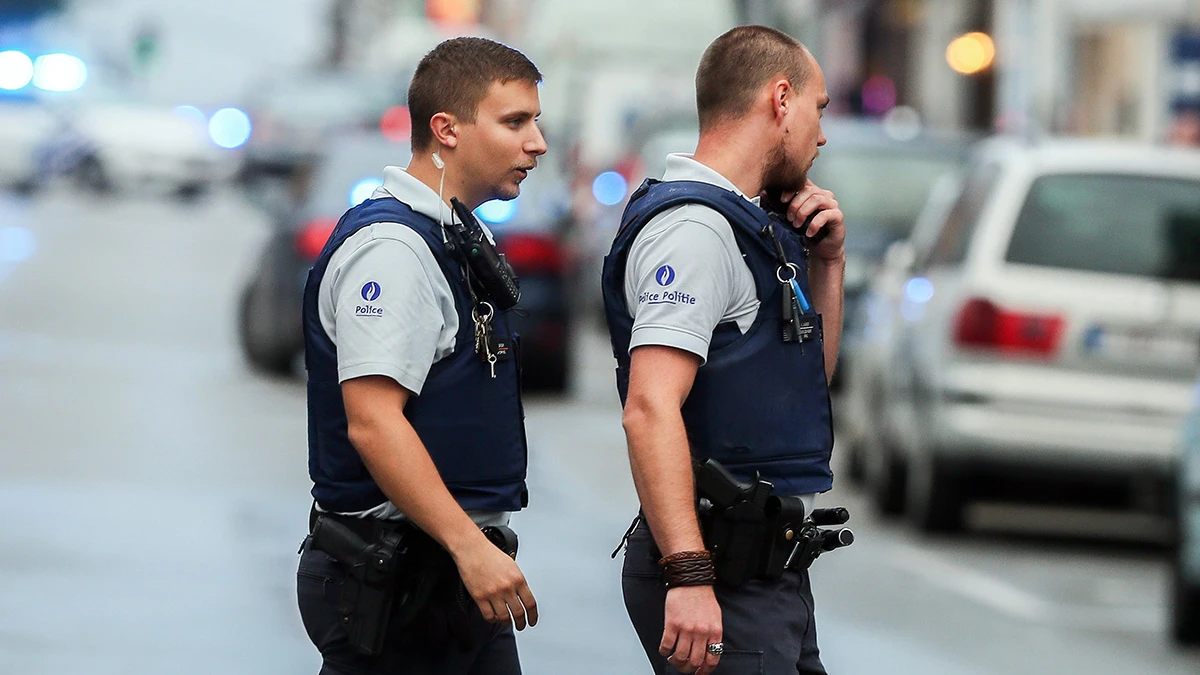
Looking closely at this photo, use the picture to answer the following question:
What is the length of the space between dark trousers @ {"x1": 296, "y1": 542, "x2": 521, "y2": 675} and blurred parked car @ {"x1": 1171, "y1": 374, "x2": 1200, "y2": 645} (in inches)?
181

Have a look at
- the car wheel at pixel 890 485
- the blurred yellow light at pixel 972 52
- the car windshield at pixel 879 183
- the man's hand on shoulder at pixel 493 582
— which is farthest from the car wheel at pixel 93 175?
the man's hand on shoulder at pixel 493 582

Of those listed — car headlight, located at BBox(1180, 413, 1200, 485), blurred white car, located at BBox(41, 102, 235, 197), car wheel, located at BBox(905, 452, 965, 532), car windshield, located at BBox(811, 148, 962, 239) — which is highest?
blurred white car, located at BBox(41, 102, 235, 197)

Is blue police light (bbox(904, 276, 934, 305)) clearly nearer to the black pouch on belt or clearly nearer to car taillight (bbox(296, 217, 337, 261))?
car taillight (bbox(296, 217, 337, 261))

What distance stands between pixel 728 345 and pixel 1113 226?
21.5 feet

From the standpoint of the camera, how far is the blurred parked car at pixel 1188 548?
26.9 ft

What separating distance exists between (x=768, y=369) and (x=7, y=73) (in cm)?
3497

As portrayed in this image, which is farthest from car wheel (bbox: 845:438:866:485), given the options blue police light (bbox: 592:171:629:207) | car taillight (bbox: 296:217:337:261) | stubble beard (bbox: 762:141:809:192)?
stubble beard (bbox: 762:141:809:192)

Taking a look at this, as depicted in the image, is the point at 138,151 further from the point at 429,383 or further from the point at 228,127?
the point at 429,383

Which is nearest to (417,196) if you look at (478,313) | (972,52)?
(478,313)

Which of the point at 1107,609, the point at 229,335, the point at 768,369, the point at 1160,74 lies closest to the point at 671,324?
the point at 768,369

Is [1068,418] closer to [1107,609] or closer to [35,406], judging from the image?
[1107,609]

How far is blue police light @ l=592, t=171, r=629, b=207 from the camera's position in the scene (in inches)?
760

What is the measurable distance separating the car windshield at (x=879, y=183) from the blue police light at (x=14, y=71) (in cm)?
2387

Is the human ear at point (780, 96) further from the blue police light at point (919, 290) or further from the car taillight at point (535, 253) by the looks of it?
the car taillight at point (535, 253)
